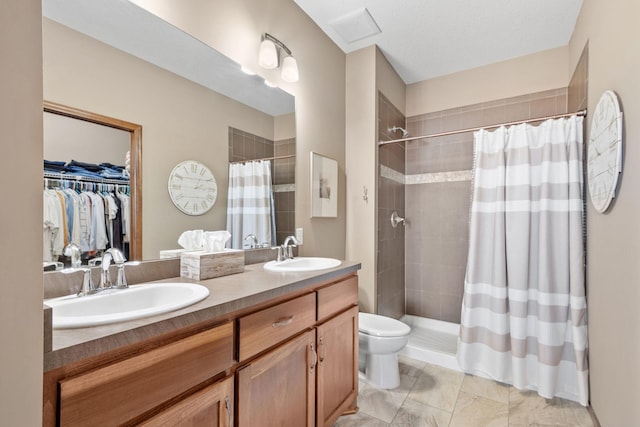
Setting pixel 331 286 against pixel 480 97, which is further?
pixel 480 97

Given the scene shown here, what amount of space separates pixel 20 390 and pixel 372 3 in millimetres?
2448

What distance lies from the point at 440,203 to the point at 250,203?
6.81 ft

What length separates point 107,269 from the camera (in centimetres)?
101

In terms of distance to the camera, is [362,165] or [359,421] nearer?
[359,421]

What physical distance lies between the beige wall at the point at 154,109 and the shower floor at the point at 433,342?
1920 millimetres

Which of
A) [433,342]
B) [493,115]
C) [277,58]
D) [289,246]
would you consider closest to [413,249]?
[433,342]

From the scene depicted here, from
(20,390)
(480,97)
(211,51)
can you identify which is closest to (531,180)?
(480,97)

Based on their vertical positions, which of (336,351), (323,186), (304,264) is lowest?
(336,351)

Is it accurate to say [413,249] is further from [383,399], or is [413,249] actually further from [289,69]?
[289,69]

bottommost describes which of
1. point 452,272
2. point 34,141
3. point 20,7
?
point 452,272

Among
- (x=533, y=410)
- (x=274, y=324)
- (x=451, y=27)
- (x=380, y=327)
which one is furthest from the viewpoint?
(x=451, y=27)

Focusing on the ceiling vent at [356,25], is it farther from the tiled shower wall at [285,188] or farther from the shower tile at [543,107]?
the shower tile at [543,107]

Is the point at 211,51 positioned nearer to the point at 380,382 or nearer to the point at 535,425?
the point at 380,382

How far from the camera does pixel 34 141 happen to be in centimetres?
53
